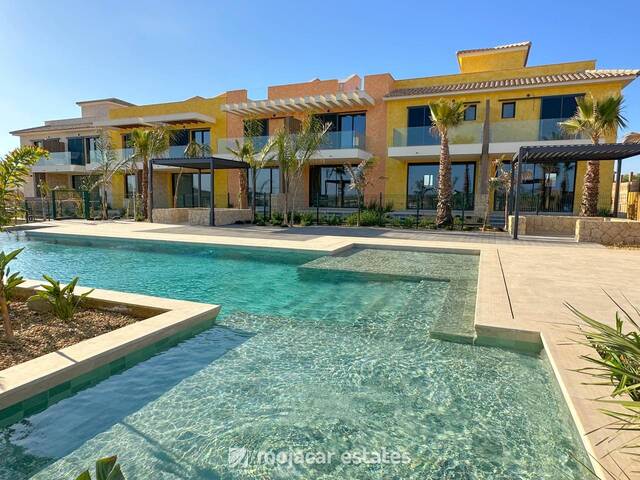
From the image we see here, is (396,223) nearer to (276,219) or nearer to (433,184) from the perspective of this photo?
(433,184)

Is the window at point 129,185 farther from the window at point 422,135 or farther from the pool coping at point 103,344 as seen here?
the pool coping at point 103,344

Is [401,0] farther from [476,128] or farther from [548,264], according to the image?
[476,128]

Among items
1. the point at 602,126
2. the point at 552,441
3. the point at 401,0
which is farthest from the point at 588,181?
the point at 552,441

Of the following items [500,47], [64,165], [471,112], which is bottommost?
[64,165]

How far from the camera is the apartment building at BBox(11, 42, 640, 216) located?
18609 mm

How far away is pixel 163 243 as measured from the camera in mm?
12852

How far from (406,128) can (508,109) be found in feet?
17.3

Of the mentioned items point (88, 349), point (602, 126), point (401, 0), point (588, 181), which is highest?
point (401, 0)

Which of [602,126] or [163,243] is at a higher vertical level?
[602,126]

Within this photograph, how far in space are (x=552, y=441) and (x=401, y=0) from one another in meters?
11.4

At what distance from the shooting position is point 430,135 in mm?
19516

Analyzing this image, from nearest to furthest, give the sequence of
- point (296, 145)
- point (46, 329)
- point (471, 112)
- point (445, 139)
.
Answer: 1. point (46, 329)
2. point (445, 139)
3. point (296, 145)
4. point (471, 112)

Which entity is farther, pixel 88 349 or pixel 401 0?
pixel 401 0

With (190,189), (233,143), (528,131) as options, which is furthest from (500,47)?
(190,189)
